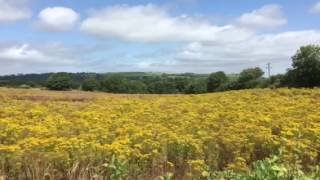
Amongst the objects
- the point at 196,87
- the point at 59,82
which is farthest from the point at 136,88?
the point at 59,82

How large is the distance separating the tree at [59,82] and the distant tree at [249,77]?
26309mm

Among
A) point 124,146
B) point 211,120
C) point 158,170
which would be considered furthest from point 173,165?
point 211,120

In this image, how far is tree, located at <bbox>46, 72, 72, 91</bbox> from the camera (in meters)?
87.2

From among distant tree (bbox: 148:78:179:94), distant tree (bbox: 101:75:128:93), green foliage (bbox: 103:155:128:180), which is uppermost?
green foliage (bbox: 103:155:128:180)

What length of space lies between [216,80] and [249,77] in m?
12.1

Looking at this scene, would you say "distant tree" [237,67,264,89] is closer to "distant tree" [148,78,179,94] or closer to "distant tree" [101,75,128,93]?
"distant tree" [148,78,179,94]

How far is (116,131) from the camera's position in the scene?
451 inches

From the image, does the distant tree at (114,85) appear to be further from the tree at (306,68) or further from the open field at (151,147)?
the open field at (151,147)

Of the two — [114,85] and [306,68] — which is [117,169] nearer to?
[306,68]

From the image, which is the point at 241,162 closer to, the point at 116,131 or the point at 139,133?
the point at 139,133

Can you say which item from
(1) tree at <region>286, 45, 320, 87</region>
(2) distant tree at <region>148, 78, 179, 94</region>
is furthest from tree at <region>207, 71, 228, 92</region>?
(1) tree at <region>286, 45, 320, 87</region>

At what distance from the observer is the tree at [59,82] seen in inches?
3433

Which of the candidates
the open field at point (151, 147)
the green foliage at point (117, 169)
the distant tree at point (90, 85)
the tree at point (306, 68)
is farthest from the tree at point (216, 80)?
the green foliage at point (117, 169)

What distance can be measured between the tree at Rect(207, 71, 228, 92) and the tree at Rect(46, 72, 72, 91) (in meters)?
23.9
